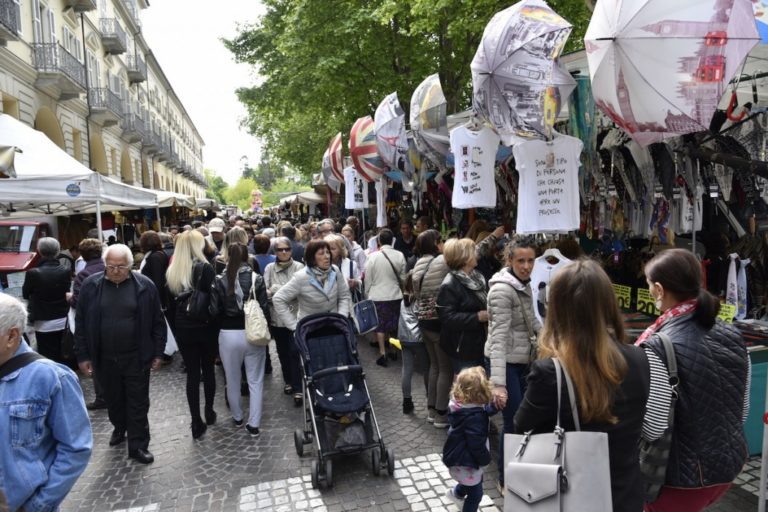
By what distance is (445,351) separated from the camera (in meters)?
4.41

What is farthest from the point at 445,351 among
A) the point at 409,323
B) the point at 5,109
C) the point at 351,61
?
the point at 5,109

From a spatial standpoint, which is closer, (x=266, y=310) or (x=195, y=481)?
(x=195, y=481)

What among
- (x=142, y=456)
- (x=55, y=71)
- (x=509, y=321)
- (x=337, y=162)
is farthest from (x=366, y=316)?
(x=55, y=71)

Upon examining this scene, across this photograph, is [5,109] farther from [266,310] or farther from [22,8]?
[266,310]

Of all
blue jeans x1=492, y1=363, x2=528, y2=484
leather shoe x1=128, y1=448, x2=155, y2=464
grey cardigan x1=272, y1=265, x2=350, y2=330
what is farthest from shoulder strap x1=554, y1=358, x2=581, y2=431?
leather shoe x1=128, y1=448, x2=155, y2=464

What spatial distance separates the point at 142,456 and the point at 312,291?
2064 mm

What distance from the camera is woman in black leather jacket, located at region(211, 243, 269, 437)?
15.6 feet

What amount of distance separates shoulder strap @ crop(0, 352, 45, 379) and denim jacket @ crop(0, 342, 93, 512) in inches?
0.7

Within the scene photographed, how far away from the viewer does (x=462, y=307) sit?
4188 millimetres

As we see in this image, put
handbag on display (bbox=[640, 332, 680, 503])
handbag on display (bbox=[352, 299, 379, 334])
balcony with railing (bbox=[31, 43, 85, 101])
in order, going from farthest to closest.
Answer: balcony with railing (bbox=[31, 43, 85, 101]), handbag on display (bbox=[352, 299, 379, 334]), handbag on display (bbox=[640, 332, 680, 503])

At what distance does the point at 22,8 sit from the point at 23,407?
17755 mm

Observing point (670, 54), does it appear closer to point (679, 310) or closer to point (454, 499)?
point (679, 310)

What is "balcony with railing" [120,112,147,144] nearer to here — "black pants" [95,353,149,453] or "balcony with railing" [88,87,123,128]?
"balcony with railing" [88,87,123,128]

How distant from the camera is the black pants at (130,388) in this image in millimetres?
4387
